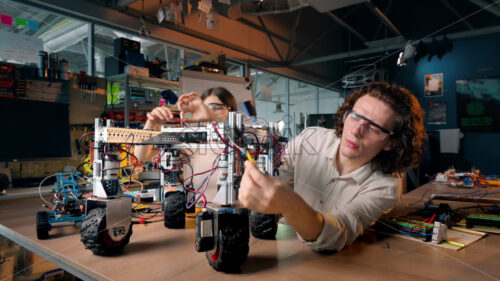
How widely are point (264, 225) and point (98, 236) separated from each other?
469 millimetres

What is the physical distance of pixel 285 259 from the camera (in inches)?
28.6

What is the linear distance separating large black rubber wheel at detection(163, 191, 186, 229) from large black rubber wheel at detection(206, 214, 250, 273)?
0.36 m

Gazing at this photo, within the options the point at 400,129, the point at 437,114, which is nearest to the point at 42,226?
the point at 400,129

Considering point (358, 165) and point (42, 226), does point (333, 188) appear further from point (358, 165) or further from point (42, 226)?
point (42, 226)

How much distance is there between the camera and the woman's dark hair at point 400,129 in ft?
3.30

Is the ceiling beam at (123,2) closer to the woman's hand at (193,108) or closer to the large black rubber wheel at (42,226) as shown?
the woman's hand at (193,108)

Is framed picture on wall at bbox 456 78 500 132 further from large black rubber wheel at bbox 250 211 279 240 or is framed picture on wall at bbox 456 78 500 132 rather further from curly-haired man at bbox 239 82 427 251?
large black rubber wheel at bbox 250 211 279 240

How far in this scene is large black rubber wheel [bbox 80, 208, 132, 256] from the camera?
71 centimetres

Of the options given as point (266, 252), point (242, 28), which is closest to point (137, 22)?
point (242, 28)

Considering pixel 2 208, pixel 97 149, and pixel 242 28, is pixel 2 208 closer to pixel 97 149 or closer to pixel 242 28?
pixel 97 149

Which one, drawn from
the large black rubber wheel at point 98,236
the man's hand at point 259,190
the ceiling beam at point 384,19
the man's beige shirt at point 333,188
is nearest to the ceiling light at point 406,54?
the man's beige shirt at point 333,188

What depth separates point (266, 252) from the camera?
2.53 feet

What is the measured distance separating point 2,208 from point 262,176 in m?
1.42

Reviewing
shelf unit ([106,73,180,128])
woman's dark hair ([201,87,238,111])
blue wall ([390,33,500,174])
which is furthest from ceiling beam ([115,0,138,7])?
blue wall ([390,33,500,174])
